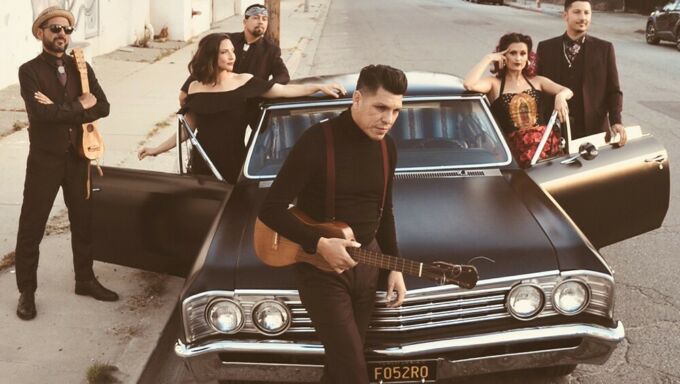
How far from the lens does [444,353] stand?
4.19 meters

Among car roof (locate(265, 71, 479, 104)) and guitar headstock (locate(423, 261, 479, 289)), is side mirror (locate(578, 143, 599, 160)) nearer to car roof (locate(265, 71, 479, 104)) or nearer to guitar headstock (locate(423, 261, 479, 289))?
car roof (locate(265, 71, 479, 104))

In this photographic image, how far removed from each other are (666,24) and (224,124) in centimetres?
2288

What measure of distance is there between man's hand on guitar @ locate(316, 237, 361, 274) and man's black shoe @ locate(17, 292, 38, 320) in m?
2.82

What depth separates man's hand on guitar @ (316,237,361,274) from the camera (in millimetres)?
3590

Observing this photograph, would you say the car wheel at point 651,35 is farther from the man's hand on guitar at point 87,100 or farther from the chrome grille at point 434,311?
the chrome grille at point 434,311

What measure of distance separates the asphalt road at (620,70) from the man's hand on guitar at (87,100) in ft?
5.56

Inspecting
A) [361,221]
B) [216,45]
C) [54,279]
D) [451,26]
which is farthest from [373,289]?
[451,26]

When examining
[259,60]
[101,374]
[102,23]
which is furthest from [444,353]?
[102,23]

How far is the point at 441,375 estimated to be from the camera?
13.8 ft

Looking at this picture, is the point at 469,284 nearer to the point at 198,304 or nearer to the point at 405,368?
the point at 405,368

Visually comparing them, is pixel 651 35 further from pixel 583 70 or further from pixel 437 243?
pixel 437 243

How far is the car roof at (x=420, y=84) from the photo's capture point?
19.1 feet

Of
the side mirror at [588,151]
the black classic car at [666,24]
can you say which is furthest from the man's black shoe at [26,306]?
the black classic car at [666,24]

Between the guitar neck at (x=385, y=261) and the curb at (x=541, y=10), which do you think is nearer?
the guitar neck at (x=385, y=261)
